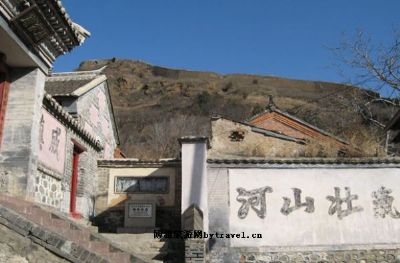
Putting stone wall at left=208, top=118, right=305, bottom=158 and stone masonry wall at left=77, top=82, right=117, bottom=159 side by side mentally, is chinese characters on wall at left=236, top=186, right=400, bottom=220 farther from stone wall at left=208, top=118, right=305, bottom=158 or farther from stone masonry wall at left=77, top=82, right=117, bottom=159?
stone masonry wall at left=77, top=82, right=117, bottom=159

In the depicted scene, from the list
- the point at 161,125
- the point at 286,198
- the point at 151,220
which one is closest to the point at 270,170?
the point at 286,198

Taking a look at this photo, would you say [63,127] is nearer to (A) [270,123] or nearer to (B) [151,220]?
(B) [151,220]

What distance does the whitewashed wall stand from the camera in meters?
11.8

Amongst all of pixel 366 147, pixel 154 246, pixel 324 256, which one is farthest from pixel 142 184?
pixel 366 147

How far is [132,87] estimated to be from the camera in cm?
7188

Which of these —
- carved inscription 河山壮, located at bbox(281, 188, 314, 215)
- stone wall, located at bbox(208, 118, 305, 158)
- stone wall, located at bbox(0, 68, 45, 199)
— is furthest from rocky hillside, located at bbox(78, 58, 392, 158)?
stone wall, located at bbox(0, 68, 45, 199)

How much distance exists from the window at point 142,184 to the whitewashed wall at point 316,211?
9.69ft

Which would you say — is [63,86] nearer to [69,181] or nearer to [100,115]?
[100,115]

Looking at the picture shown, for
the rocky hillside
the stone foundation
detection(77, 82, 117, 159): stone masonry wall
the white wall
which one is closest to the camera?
the stone foundation

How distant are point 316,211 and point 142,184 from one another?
223 inches

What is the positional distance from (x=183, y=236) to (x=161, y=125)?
3475cm

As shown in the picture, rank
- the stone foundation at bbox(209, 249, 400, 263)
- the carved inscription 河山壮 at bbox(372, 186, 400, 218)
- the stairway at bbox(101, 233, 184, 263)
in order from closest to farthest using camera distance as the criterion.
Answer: the stairway at bbox(101, 233, 184, 263) < the stone foundation at bbox(209, 249, 400, 263) < the carved inscription 河山壮 at bbox(372, 186, 400, 218)

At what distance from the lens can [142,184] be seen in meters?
14.6

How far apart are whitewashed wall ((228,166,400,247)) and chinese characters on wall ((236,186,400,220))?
4 cm
